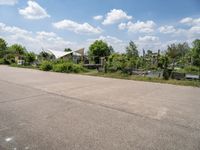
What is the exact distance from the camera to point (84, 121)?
3684 millimetres

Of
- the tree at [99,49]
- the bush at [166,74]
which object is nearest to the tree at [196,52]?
the bush at [166,74]

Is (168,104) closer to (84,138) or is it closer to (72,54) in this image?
(84,138)

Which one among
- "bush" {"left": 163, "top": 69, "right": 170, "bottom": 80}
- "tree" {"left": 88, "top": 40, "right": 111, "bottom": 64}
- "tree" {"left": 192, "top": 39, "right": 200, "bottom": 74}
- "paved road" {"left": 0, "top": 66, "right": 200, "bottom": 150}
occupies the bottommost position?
"paved road" {"left": 0, "top": 66, "right": 200, "bottom": 150}

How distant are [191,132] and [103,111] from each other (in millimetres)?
2165

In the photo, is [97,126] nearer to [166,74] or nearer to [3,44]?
[166,74]

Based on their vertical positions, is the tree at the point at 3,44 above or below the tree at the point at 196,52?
above

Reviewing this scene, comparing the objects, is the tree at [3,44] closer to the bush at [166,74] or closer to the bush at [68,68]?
the bush at [68,68]

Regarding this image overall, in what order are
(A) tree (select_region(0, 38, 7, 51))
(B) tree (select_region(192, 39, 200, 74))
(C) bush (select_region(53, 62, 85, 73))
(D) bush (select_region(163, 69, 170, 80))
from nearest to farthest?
(D) bush (select_region(163, 69, 170, 80)) → (C) bush (select_region(53, 62, 85, 73)) → (B) tree (select_region(192, 39, 200, 74)) → (A) tree (select_region(0, 38, 7, 51))

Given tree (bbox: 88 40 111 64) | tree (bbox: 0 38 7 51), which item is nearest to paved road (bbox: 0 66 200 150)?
tree (bbox: 88 40 111 64)

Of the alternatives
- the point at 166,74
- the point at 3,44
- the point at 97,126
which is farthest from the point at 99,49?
the point at 97,126

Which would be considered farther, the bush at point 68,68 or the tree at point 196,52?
the tree at point 196,52

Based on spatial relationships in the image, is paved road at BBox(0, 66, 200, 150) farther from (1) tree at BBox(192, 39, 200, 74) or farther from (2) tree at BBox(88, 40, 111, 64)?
(2) tree at BBox(88, 40, 111, 64)

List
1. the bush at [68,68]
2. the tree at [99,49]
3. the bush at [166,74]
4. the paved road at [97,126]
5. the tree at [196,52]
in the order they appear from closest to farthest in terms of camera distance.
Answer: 1. the paved road at [97,126]
2. the bush at [166,74]
3. the bush at [68,68]
4. the tree at [196,52]
5. the tree at [99,49]

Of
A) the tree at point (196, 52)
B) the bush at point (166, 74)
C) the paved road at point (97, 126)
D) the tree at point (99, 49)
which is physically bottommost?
the paved road at point (97, 126)
